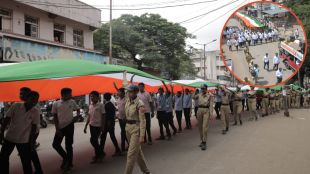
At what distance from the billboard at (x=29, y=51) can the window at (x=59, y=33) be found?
3.90 ft

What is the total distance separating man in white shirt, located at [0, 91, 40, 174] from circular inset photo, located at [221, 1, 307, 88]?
9.87 m

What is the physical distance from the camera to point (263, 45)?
13.8 meters

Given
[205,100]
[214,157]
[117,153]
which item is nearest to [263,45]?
[205,100]

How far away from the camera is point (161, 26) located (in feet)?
102

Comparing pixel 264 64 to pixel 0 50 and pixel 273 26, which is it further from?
pixel 0 50

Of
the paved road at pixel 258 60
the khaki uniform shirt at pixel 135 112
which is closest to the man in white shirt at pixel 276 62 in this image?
the paved road at pixel 258 60

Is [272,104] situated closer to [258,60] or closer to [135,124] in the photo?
[258,60]

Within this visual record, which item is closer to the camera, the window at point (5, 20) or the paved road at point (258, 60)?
the paved road at point (258, 60)

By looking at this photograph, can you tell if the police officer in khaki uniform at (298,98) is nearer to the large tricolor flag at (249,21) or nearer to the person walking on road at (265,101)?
the person walking on road at (265,101)

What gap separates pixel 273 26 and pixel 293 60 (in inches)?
67.0

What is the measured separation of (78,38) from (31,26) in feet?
15.0

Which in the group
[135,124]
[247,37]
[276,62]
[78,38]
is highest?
[78,38]

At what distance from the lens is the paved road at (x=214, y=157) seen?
6.78 m

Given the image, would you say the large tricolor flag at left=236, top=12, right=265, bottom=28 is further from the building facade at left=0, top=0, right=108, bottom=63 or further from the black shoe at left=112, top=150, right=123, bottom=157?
the building facade at left=0, top=0, right=108, bottom=63
